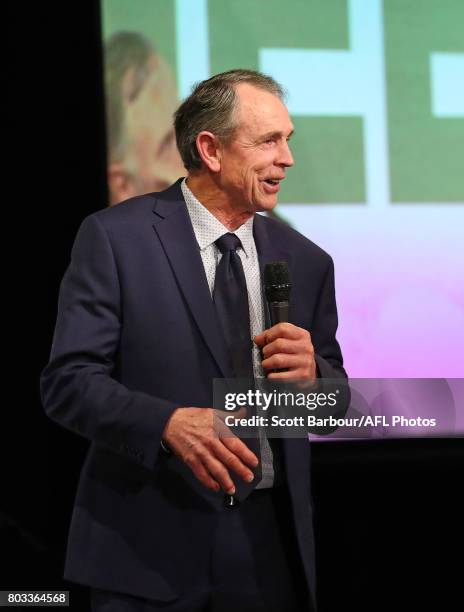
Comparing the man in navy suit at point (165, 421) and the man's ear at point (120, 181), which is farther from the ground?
the man's ear at point (120, 181)

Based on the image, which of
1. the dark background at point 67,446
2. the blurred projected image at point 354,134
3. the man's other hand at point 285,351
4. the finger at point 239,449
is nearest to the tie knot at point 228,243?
the man's other hand at point 285,351

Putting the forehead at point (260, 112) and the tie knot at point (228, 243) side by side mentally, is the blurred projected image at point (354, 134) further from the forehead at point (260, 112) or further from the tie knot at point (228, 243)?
the tie knot at point (228, 243)

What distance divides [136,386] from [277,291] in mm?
355

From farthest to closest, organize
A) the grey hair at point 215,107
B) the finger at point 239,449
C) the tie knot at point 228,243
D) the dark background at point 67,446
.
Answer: the dark background at point 67,446, the grey hair at point 215,107, the tie knot at point 228,243, the finger at point 239,449

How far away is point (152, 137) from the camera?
3080 mm

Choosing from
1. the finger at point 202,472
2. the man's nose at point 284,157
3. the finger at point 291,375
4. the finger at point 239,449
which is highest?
the man's nose at point 284,157

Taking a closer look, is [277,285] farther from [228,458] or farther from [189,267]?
[228,458]

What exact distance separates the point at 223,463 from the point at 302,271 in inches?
23.2

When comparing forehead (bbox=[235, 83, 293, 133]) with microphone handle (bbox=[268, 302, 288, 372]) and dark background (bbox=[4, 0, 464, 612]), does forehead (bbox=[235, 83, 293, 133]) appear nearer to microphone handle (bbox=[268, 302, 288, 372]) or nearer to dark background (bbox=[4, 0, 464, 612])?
→ microphone handle (bbox=[268, 302, 288, 372])

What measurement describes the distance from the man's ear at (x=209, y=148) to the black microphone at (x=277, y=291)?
40 cm

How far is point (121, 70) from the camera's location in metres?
3.06

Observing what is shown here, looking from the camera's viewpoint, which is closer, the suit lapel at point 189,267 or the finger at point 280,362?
the finger at point 280,362

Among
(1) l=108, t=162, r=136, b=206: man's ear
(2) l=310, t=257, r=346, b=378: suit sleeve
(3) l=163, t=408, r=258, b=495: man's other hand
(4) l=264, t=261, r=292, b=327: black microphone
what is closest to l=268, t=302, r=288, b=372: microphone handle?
(4) l=264, t=261, r=292, b=327: black microphone

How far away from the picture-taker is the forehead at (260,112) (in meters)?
1.96
